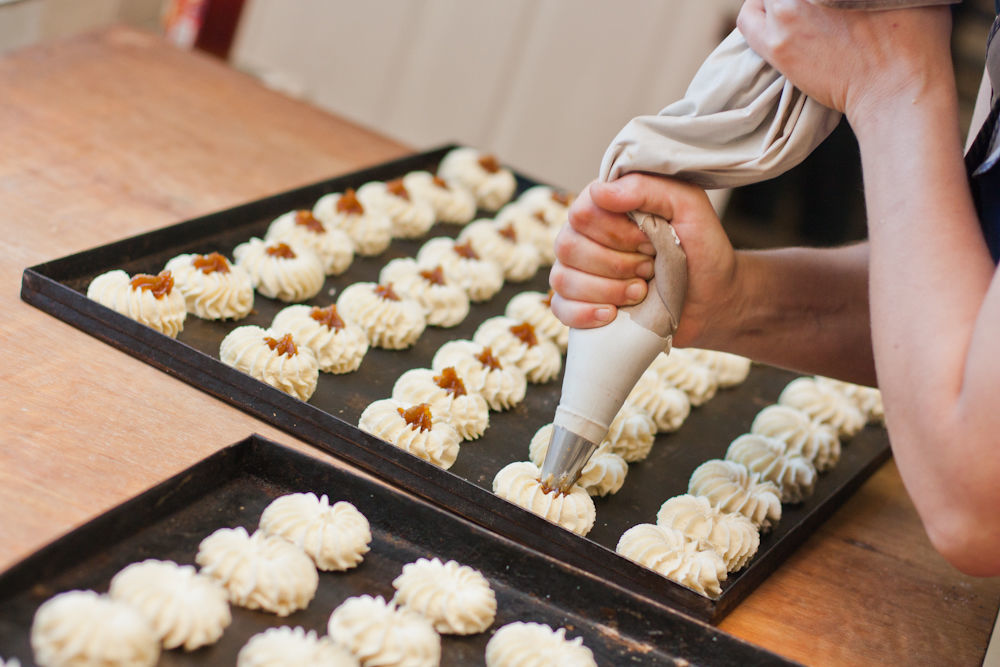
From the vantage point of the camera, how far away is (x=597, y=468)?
4.76 ft

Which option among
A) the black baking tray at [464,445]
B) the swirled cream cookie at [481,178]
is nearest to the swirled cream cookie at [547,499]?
the black baking tray at [464,445]

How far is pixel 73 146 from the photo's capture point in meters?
2.04

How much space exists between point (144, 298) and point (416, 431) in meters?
0.45

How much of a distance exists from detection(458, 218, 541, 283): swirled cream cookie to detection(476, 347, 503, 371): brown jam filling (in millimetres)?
454

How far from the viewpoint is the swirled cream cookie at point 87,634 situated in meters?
0.90

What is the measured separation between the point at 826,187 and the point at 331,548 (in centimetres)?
364

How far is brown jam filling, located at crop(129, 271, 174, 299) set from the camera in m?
1.52

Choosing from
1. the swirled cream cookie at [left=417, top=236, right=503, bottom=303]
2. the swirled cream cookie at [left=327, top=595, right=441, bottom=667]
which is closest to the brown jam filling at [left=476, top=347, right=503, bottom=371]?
the swirled cream cookie at [left=417, top=236, right=503, bottom=303]

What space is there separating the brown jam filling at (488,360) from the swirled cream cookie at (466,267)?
0.31 meters

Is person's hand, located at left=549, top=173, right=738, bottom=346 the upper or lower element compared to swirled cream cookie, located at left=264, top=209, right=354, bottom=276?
upper

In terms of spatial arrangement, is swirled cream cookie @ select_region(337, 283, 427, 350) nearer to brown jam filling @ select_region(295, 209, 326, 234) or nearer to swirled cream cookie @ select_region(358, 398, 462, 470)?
brown jam filling @ select_region(295, 209, 326, 234)

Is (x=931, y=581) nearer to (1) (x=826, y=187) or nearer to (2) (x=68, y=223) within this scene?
(2) (x=68, y=223)

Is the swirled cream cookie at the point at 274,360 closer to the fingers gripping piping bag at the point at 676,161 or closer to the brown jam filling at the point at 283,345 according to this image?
the brown jam filling at the point at 283,345

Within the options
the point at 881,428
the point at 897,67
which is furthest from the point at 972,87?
the point at 897,67
